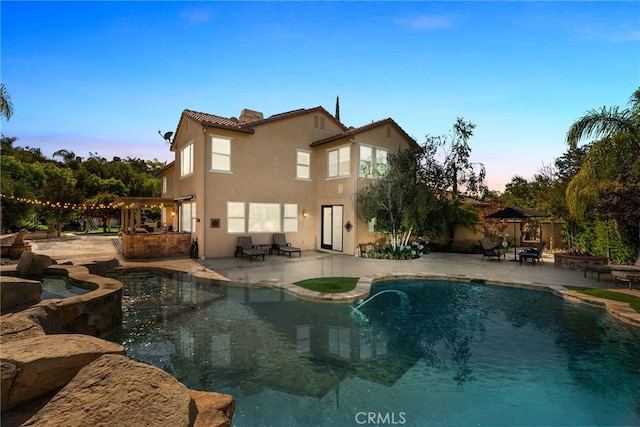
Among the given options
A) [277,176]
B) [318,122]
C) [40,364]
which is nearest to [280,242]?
[277,176]

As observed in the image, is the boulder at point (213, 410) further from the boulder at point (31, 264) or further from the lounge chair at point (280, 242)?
the lounge chair at point (280, 242)

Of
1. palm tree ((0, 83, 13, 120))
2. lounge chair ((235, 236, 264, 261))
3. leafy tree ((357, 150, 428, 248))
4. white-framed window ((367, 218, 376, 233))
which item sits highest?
palm tree ((0, 83, 13, 120))

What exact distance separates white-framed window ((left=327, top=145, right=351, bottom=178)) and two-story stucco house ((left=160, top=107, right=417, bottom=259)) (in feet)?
0.19

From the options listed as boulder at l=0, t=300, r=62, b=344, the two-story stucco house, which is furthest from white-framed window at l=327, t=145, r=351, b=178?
boulder at l=0, t=300, r=62, b=344

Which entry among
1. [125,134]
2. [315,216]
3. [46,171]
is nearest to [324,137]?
[315,216]

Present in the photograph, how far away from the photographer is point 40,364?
8.38 feet

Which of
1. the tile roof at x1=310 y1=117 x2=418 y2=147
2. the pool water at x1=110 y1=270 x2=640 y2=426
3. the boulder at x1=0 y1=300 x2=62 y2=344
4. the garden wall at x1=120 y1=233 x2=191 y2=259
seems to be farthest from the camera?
→ the tile roof at x1=310 y1=117 x2=418 y2=147

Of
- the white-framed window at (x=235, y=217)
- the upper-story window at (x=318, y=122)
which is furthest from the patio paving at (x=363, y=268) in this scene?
the upper-story window at (x=318, y=122)

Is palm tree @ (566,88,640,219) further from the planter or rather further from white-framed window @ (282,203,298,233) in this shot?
white-framed window @ (282,203,298,233)

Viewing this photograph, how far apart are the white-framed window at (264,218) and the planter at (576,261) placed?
13879mm

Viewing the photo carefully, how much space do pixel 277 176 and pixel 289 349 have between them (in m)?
12.8

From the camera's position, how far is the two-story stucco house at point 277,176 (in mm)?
15648

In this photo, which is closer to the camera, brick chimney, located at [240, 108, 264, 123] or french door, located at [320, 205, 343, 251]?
french door, located at [320, 205, 343, 251]

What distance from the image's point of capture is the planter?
42.3 ft
